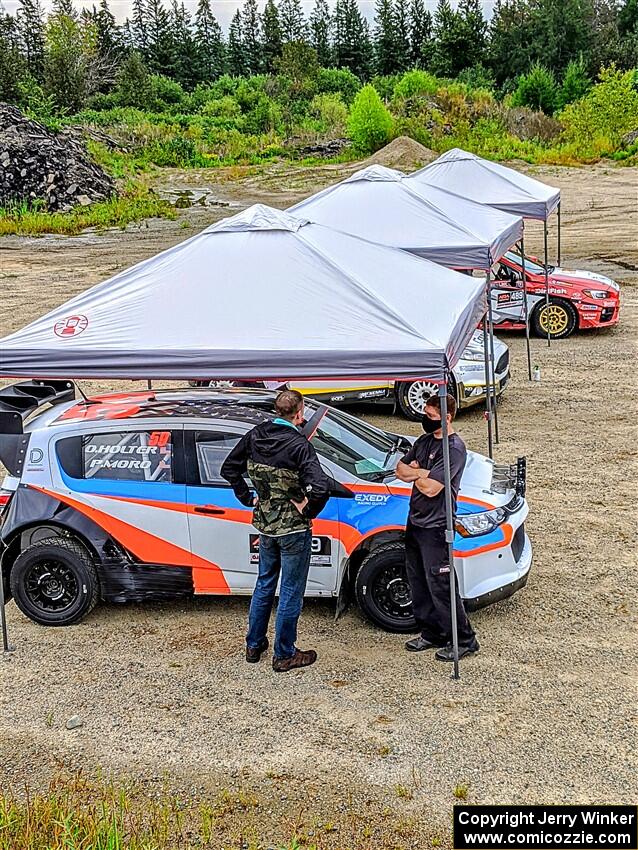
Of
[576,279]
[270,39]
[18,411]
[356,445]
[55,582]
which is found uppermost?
[270,39]

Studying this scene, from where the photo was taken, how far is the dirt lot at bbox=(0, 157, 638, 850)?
5.22 metres

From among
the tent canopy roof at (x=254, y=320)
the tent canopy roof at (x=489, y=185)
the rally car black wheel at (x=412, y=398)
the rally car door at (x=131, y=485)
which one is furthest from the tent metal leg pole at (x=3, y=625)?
the tent canopy roof at (x=489, y=185)

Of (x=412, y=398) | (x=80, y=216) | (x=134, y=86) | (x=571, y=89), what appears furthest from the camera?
(x=134, y=86)

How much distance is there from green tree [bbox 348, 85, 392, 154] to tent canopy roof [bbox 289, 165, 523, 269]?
36094 mm

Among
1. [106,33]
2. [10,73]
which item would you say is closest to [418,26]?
[106,33]

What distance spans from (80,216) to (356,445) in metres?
31.5

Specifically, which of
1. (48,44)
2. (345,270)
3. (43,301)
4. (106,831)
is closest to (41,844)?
(106,831)

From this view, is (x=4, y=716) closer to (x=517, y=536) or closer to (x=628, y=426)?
(x=517, y=536)

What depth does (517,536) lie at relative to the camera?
23.4ft

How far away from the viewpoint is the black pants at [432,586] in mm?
6387

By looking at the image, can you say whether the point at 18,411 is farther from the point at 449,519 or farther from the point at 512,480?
the point at 512,480

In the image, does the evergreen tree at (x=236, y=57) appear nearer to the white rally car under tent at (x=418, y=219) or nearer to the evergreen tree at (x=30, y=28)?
the evergreen tree at (x=30, y=28)

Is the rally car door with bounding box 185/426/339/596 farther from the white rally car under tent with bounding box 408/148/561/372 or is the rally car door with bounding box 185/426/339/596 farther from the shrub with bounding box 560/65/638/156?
the shrub with bounding box 560/65/638/156

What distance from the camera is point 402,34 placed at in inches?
3858
